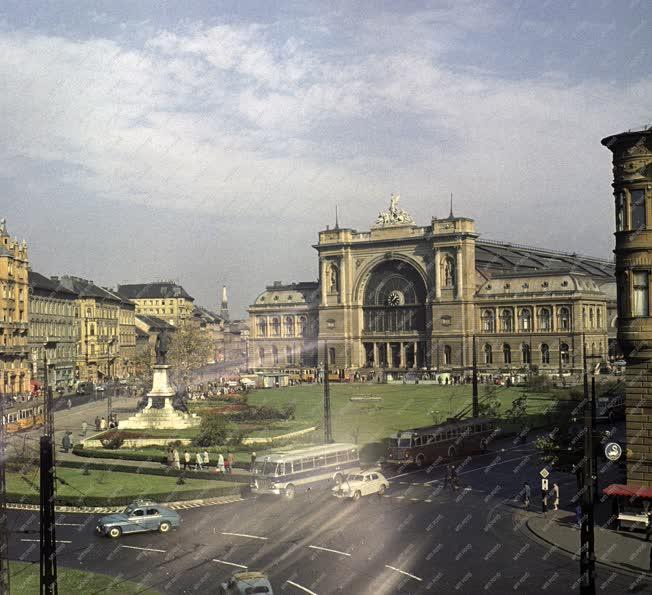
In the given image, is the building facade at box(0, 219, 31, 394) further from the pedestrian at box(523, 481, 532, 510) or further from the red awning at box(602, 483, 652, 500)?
the red awning at box(602, 483, 652, 500)

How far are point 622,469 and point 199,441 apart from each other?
29.4 m

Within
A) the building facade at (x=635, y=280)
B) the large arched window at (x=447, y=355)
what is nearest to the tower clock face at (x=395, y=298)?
the large arched window at (x=447, y=355)

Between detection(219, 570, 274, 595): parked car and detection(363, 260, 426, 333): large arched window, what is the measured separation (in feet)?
394

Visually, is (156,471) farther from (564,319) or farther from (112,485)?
(564,319)

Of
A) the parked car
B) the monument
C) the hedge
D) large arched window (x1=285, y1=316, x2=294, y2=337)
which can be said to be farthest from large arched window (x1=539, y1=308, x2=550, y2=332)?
the parked car

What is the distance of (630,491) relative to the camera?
35250mm

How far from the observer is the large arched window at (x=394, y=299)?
14712cm

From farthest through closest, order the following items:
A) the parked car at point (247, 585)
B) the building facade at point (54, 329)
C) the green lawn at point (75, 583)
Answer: the building facade at point (54, 329) → the green lawn at point (75, 583) → the parked car at point (247, 585)

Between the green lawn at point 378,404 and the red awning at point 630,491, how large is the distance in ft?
87.9

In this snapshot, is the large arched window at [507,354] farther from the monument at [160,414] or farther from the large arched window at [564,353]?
the monument at [160,414]

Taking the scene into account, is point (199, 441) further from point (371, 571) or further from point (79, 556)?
point (371, 571)

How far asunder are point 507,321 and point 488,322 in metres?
3.09

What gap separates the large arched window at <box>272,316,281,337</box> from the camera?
550ft

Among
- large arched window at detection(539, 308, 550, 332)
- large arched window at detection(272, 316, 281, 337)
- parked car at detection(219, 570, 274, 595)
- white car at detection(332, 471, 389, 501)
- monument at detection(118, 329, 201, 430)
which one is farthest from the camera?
large arched window at detection(272, 316, 281, 337)
